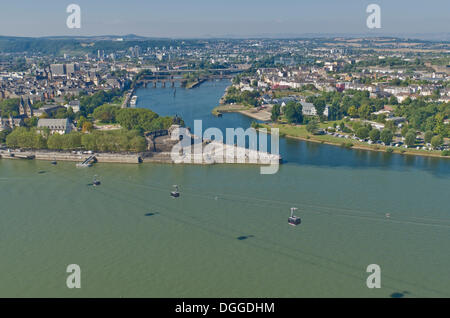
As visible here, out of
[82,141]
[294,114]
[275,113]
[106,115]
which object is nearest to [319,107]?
[294,114]

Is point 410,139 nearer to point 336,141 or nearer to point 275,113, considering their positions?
point 336,141

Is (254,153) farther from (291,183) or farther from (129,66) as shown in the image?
(129,66)

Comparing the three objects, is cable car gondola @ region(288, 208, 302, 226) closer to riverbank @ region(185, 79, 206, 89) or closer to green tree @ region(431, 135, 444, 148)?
green tree @ region(431, 135, 444, 148)

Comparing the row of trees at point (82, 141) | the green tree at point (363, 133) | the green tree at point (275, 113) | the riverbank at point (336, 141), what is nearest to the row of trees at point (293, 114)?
the green tree at point (275, 113)

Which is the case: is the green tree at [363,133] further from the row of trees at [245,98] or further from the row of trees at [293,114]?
the row of trees at [245,98]

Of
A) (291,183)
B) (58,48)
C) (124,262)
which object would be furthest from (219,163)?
(58,48)
